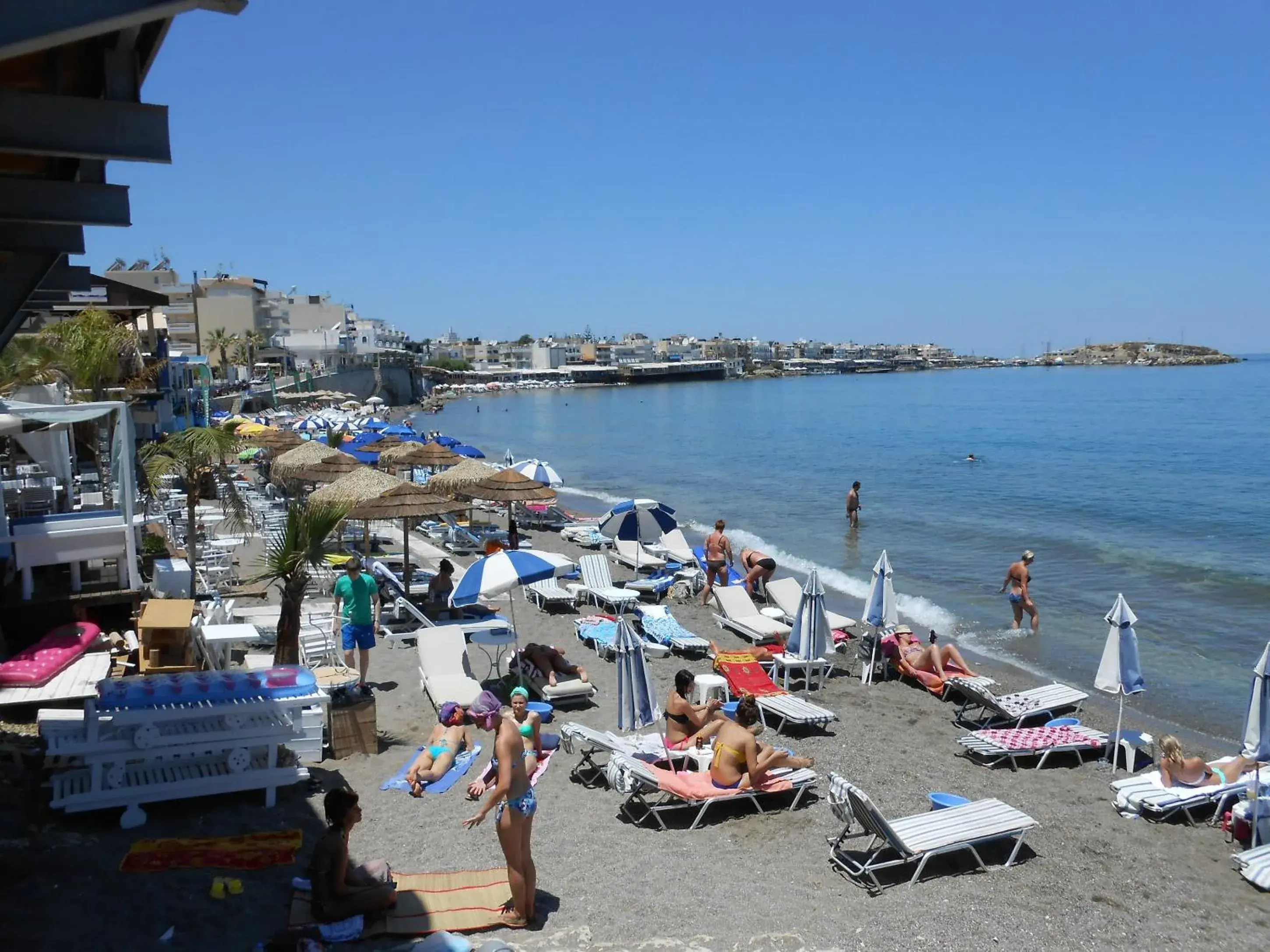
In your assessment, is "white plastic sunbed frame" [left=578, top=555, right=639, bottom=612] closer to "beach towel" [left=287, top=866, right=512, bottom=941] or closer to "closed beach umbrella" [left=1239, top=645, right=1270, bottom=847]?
"closed beach umbrella" [left=1239, top=645, right=1270, bottom=847]

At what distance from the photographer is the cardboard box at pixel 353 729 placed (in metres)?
7.39

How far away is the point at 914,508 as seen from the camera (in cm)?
2941

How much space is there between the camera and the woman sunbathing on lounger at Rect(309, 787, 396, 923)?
4.79 meters

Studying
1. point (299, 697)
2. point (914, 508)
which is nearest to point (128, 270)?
point (914, 508)

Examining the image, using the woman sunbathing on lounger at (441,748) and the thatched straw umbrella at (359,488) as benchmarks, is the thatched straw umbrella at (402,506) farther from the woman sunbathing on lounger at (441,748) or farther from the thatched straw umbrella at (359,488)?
the woman sunbathing on lounger at (441,748)

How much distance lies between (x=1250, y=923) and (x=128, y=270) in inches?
3147

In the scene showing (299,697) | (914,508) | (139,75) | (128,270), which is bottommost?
(914,508)

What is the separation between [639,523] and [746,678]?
6166mm

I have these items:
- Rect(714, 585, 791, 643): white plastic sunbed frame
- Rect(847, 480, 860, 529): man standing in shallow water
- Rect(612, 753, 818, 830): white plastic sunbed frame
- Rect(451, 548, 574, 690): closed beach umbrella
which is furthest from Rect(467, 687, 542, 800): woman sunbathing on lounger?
Rect(847, 480, 860, 529): man standing in shallow water

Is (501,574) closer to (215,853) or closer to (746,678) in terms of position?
(746,678)

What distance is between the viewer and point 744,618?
1283cm

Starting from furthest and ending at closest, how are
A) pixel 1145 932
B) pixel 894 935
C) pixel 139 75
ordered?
1. pixel 1145 932
2. pixel 894 935
3. pixel 139 75

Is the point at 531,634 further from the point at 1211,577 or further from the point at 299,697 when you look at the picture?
the point at 1211,577

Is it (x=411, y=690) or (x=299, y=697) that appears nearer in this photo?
(x=299, y=697)
